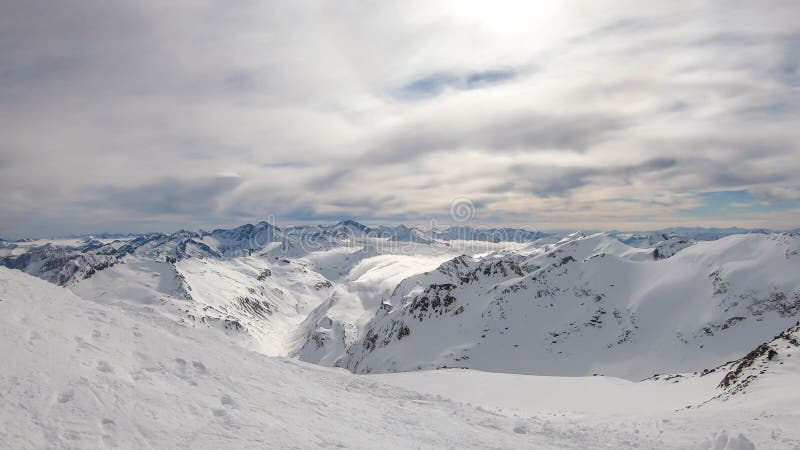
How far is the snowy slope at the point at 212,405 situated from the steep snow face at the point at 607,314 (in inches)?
3345

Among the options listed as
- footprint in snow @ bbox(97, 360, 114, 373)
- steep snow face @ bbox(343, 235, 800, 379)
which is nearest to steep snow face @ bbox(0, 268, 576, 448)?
footprint in snow @ bbox(97, 360, 114, 373)

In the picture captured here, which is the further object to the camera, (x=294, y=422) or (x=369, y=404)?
(x=369, y=404)

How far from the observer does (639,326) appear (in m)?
109

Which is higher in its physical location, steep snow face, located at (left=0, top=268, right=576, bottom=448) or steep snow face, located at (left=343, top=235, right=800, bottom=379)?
steep snow face, located at (left=0, top=268, right=576, bottom=448)

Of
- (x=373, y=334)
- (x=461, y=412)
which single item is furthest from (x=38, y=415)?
(x=373, y=334)

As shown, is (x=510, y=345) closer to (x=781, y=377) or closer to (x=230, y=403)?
(x=781, y=377)

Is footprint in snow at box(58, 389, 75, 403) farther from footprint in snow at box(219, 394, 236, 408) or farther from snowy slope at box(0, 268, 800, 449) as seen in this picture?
footprint in snow at box(219, 394, 236, 408)

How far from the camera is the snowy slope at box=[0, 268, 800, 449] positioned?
36.5 ft

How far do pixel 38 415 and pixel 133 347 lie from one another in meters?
6.26

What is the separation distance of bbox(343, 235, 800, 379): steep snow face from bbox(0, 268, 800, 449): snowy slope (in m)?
85.0

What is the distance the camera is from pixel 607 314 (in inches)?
4690

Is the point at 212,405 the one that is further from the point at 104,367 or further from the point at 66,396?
the point at 66,396

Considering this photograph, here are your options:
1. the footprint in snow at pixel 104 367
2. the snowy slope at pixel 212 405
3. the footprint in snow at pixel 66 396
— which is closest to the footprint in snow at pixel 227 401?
→ the snowy slope at pixel 212 405

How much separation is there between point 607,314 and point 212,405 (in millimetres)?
125998
